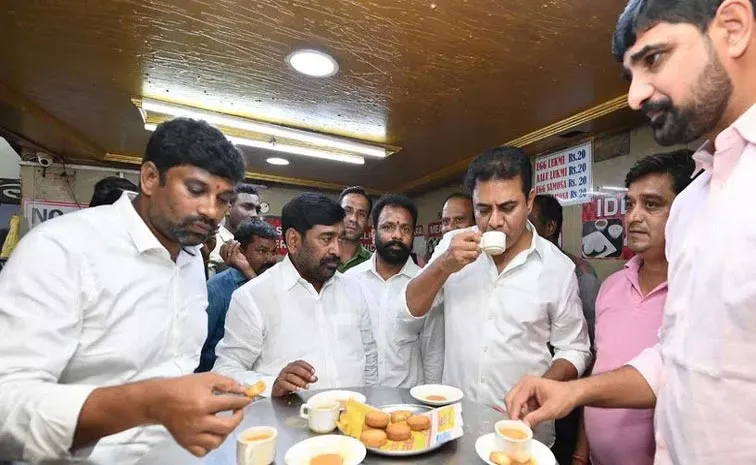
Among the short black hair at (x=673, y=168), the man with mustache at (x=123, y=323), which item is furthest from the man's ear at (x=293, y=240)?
the short black hair at (x=673, y=168)

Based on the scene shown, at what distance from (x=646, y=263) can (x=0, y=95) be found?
4.80 meters

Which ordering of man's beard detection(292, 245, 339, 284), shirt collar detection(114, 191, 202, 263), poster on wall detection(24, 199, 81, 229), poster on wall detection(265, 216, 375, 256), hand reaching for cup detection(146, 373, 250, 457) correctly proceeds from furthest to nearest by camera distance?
poster on wall detection(265, 216, 375, 256) → poster on wall detection(24, 199, 81, 229) → man's beard detection(292, 245, 339, 284) → shirt collar detection(114, 191, 202, 263) → hand reaching for cup detection(146, 373, 250, 457)

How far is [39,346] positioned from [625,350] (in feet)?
7.19

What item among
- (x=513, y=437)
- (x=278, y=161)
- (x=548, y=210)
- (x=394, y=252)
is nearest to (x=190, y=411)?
(x=513, y=437)

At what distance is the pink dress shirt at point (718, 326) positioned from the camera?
0.96 metres

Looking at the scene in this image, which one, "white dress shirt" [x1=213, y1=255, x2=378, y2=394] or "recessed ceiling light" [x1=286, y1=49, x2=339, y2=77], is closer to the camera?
"white dress shirt" [x1=213, y1=255, x2=378, y2=394]

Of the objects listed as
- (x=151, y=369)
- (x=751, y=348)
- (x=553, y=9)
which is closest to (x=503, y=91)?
(x=553, y=9)

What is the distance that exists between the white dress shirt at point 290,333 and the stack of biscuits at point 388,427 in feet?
2.46

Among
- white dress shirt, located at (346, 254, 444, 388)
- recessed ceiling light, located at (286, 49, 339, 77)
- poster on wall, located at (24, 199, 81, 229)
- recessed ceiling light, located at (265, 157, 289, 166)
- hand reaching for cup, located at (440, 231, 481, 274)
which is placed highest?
recessed ceiling light, located at (286, 49, 339, 77)

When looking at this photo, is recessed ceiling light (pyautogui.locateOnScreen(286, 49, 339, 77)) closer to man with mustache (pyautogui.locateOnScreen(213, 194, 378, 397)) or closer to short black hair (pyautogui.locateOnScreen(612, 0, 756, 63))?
man with mustache (pyautogui.locateOnScreen(213, 194, 378, 397))

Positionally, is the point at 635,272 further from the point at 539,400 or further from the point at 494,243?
the point at 539,400

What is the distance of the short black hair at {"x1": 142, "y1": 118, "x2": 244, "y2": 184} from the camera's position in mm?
1518

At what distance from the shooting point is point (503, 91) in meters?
2.93

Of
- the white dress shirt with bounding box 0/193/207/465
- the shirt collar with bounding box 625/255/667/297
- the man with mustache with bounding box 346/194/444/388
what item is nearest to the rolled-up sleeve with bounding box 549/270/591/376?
the shirt collar with bounding box 625/255/667/297
